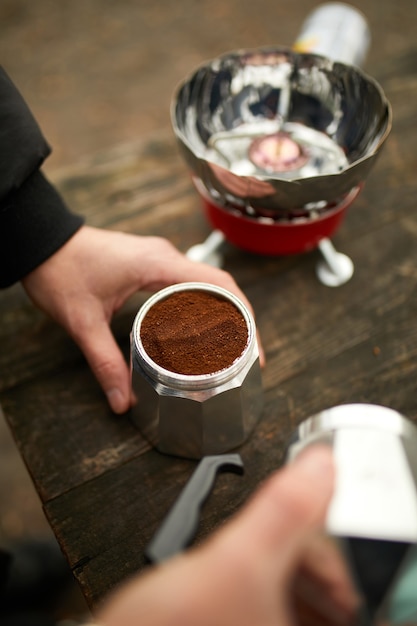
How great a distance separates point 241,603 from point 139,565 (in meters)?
0.25

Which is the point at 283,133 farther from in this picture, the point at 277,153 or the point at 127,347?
the point at 127,347

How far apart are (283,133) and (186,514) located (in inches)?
18.6

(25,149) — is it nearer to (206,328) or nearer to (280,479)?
(206,328)

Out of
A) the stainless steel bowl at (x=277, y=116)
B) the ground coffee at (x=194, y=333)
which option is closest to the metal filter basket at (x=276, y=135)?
the stainless steel bowl at (x=277, y=116)

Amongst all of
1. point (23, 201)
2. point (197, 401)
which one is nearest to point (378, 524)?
point (197, 401)

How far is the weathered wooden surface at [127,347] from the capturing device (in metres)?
0.47

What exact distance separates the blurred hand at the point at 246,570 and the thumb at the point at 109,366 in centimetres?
28

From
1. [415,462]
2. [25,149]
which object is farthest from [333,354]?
[25,149]

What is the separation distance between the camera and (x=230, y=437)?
48cm

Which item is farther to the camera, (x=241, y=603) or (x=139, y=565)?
(x=139, y=565)

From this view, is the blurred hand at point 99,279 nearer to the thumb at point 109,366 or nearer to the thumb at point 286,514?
the thumb at point 109,366

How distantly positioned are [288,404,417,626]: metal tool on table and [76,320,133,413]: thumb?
0.25 m

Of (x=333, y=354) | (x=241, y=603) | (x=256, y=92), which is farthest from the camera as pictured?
(x=256, y=92)

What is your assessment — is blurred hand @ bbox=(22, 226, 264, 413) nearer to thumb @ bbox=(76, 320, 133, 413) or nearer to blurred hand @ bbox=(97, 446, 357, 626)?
thumb @ bbox=(76, 320, 133, 413)
